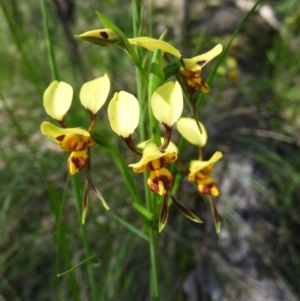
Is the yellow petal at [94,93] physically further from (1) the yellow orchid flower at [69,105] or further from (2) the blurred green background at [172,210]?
(2) the blurred green background at [172,210]

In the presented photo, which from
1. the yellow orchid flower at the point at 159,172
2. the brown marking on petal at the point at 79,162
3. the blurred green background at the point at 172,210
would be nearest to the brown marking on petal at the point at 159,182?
the yellow orchid flower at the point at 159,172

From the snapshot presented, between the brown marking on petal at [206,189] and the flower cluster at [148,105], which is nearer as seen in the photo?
the flower cluster at [148,105]

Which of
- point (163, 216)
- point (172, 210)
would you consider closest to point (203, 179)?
point (163, 216)

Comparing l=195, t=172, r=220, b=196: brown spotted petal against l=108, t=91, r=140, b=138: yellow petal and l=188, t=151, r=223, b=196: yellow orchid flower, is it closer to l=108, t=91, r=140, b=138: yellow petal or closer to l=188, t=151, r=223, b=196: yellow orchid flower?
l=188, t=151, r=223, b=196: yellow orchid flower

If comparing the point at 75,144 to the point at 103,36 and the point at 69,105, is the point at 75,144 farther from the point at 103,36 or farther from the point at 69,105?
the point at 103,36

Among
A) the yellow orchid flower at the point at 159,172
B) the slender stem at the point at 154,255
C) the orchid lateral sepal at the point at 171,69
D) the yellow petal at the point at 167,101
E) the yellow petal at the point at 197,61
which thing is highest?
the yellow petal at the point at 197,61

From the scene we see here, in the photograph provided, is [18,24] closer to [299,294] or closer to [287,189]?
[287,189]
